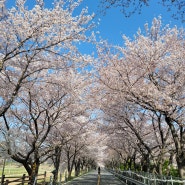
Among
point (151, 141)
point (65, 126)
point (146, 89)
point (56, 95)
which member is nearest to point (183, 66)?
point (146, 89)

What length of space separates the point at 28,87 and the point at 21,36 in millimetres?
5459

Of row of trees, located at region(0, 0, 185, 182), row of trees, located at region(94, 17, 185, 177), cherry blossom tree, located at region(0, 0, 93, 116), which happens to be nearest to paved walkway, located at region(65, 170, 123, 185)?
row of trees, located at region(0, 0, 185, 182)

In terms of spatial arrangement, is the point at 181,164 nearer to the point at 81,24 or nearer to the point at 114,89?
the point at 114,89

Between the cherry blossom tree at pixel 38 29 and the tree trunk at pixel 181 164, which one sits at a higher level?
the cherry blossom tree at pixel 38 29

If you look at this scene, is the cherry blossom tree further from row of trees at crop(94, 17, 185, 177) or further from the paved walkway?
the paved walkway

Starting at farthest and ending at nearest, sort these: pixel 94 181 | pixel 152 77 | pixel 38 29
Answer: pixel 94 181 → pixel 152 77 → pixel 38 29

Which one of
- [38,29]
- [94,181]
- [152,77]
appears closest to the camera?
[38,29]

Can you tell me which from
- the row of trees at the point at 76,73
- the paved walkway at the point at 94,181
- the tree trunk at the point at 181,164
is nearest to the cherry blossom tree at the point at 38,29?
the row of trees at the point at 76,73

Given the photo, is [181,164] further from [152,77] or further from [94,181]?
[94,181]

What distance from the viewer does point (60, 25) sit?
400 inches

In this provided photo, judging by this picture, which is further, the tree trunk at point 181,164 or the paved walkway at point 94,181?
the paved walkway at point 94,181

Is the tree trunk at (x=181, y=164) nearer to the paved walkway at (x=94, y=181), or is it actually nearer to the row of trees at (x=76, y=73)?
the row of trees at (x=76, y=73)

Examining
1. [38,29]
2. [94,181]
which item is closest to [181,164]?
[38,29]

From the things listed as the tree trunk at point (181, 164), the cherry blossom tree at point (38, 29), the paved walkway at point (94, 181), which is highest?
the cherry blossom tree at point (38, 29)
